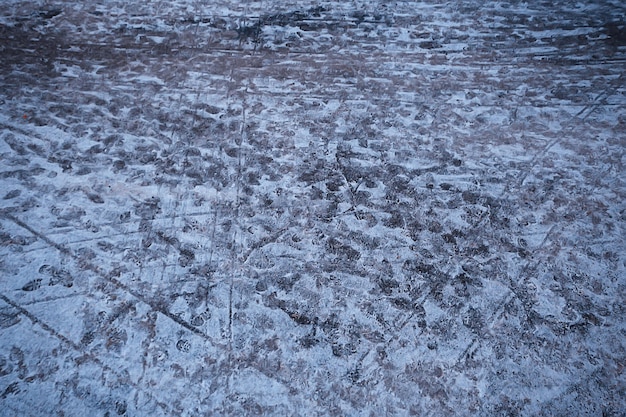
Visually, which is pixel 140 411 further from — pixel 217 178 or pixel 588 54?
pixel 588 54

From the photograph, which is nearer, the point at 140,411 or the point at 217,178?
the point at 140,411

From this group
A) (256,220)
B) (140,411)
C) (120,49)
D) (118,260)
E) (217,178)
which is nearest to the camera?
(140,411)

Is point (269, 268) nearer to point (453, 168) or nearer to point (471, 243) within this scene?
point (471, 243)

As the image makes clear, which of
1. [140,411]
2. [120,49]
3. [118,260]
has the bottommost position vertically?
[140,411]

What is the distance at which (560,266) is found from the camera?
210 cm

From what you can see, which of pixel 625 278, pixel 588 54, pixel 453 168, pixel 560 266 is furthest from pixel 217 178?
pixel 588 54

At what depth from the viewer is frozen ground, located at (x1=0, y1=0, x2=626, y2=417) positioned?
5.78ft

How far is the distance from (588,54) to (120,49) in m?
3.41

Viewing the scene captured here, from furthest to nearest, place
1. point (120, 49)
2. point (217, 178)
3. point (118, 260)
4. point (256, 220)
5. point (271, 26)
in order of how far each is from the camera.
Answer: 1. point (271, 26)
2. point (120, 49)
3. point (217, 178)
4. point (256, 220)
5. point (118, 260)

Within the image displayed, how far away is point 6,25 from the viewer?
10.5 ft

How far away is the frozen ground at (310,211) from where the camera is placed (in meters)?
1.76

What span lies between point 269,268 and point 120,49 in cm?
213

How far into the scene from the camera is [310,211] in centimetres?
228

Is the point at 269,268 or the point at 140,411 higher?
the point at 269,268
